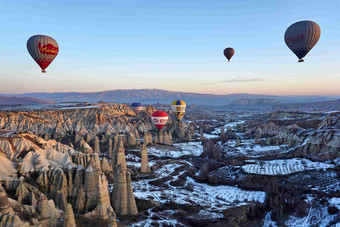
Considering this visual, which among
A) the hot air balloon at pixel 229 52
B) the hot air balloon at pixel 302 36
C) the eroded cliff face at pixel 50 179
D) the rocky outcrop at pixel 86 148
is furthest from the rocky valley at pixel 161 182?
the hot air balloon at pixel 229 52

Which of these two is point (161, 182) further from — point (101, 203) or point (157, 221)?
point (101, 203)

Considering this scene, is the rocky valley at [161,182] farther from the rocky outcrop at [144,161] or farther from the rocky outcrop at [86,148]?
the rocky outcrop at [144,161]

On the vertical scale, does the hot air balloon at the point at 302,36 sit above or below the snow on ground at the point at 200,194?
above

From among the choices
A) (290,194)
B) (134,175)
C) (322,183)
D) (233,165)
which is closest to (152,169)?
(134,175)

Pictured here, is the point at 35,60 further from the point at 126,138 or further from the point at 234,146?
the point at 234,146

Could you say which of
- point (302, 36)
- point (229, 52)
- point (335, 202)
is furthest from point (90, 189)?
point (229, 52)

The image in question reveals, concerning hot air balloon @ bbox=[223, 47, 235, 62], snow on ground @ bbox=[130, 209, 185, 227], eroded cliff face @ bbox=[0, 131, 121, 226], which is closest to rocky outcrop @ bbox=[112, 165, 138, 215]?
snow on ground @ bbox=[130, 209, 185, 227]
